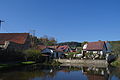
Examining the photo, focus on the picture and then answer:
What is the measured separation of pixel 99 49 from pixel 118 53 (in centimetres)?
802

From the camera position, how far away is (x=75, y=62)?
145 ft

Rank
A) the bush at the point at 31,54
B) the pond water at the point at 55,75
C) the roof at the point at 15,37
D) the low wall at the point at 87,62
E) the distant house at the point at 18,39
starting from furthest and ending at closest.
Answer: the roof at the point at 15,37 → the distant house at the point at 18,39 → the low wall at the point at 87,62 → the bush at the point at 31,54 → the pond water at the point at 55,75

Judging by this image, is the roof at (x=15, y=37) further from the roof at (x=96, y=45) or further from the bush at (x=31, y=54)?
the roof at (x=96, y=45)

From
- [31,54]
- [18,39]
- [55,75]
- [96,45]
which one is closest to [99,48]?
[96,45]

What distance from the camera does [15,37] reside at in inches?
1986

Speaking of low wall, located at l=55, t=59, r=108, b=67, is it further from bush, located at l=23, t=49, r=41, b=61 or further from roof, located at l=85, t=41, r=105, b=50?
roof, located at l=85, t=41, r=105, b=50

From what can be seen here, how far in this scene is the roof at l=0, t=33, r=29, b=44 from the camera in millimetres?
48500

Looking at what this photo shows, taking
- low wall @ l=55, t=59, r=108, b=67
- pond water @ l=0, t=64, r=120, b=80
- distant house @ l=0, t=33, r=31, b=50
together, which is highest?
distant house @ l=0, t=33, r=31, b=50

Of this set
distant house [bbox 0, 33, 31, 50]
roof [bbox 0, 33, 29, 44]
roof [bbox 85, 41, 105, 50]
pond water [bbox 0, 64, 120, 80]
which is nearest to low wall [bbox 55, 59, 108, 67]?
roof [bbox 85, 41, 105, 50]

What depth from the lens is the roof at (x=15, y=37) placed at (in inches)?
1909

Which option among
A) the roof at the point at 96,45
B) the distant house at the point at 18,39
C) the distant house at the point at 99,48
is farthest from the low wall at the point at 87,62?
the distant house at the point at 18,39

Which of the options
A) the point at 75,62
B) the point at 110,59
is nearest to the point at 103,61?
the point at 110,59

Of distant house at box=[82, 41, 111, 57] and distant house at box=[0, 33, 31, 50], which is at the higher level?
distant house at box=[0, 33, 31, 50]

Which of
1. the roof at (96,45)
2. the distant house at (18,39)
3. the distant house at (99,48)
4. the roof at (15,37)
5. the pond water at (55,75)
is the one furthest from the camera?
the roof at (96,45)
